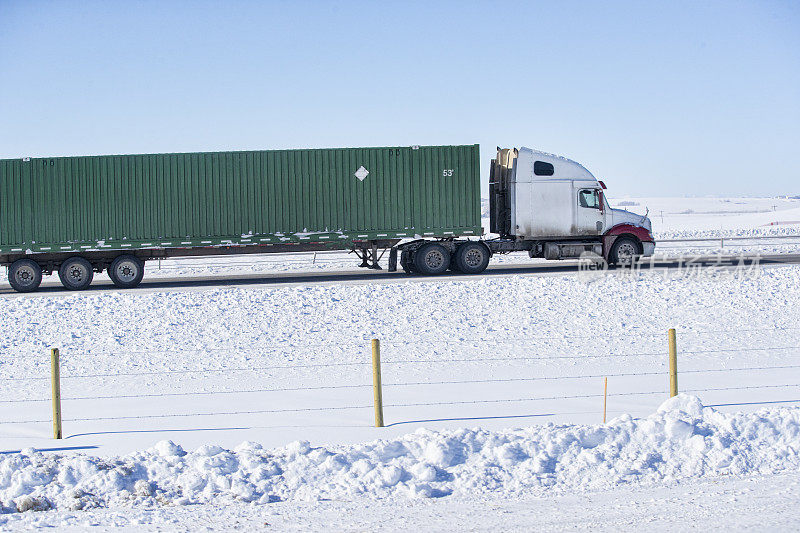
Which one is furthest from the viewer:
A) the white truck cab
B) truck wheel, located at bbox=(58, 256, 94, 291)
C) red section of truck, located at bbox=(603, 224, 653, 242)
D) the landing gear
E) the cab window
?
red section of truck, located at bbox=(603, 224, 653, 242)

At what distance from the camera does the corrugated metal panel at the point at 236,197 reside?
22219 mm

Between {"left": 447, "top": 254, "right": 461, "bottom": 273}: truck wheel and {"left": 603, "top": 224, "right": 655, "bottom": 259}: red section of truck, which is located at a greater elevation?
{"left": 603, "top": 224, "right": 655, "bottom": 259}: red section of truck

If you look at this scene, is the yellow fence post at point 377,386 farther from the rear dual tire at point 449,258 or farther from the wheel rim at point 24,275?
the wheel rim at point 24,275

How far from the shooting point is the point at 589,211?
77.4 feet

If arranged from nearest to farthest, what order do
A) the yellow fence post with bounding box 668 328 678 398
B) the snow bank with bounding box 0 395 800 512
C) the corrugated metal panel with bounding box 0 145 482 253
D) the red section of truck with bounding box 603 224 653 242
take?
the snow bank with bounding box 0 395 800 512
the yellow fence post with bounding box 668 328 678 398
the corrugated metal panel with bounding box 0 145 482 253
the red section of truck with bounding box 603 224 653 242

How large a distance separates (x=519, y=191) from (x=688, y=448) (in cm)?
1635

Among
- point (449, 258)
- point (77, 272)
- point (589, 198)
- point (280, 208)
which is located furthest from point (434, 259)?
point (77, 272)

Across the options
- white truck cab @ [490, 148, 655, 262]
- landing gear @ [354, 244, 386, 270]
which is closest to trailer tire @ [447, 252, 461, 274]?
white truck cab @ [490, 148, 655, 262]

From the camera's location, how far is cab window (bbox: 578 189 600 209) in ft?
77.0

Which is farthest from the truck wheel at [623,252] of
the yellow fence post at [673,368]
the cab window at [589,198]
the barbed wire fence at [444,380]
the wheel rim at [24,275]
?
the wheel rim at [24,275]

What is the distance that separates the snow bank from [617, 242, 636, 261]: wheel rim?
637 inches

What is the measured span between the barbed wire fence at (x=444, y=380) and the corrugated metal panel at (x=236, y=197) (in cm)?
832

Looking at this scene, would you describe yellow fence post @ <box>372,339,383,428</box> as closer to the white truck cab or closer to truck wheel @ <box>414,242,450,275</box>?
truck wheel @ <box>414,242,450,275</box>

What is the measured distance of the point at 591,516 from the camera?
5957mm
